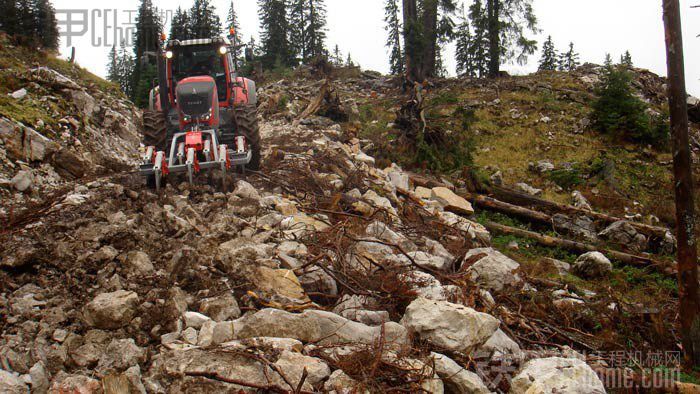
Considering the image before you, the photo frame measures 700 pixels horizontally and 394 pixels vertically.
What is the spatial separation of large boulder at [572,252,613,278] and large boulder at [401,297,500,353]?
16.5 feet

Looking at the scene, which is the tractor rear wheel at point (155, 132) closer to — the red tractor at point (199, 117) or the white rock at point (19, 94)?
the red tractor at point (199, 117)

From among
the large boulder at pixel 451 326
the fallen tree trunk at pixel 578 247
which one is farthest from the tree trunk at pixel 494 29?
the large boulder at pixel 451 326

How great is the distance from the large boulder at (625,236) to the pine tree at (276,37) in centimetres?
3374

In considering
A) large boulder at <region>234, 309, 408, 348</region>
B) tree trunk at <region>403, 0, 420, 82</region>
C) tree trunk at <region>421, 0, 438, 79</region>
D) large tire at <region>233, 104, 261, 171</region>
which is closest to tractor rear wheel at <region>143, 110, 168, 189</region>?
large tire at <region>233, 104, 261, 171</region>

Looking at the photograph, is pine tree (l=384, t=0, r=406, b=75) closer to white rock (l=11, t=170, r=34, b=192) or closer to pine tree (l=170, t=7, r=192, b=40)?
pine tree (l=170, t=7, r=192, b=40)

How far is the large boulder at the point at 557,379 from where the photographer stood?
10.5 feet

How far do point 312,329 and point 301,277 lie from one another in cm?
118

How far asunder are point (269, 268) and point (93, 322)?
5.28 ft

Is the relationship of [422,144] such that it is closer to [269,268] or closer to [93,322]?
[269,268]

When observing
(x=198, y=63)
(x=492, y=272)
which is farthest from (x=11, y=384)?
(x=198, y=63)

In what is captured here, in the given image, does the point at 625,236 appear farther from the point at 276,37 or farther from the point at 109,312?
the point at 276,37

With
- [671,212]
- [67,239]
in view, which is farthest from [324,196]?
[671,212]

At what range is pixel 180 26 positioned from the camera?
135 feet

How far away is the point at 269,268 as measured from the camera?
4609mm
